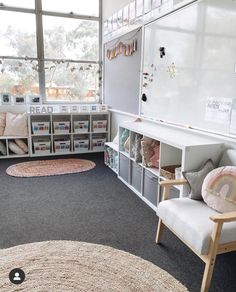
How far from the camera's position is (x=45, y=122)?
465cm

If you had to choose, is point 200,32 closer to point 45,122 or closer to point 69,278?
point 69,278

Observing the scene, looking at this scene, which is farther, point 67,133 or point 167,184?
point 67,133

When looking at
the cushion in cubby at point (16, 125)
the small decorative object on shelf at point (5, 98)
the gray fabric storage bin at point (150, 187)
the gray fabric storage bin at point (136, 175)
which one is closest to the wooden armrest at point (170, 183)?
the gray fabric storage bin at point (150, 187)

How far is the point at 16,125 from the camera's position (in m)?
4.56

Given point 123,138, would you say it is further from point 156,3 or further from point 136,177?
point 156,3

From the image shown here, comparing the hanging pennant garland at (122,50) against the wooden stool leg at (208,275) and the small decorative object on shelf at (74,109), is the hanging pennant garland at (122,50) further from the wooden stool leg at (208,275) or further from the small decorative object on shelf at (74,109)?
the wooden stool leg at (208,275)

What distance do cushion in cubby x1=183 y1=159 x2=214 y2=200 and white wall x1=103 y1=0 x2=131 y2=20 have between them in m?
2.86

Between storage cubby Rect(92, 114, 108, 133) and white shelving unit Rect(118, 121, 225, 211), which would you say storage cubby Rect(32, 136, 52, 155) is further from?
white shelving unit Rect(118, 121, 225, 211)

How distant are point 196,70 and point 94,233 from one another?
1713mm

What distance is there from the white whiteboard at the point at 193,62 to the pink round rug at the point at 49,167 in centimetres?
144

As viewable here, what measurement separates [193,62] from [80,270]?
1995 millimetres

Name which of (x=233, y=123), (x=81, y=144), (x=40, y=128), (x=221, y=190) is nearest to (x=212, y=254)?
(x=221, y=190)

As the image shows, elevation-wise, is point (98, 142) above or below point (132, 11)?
below

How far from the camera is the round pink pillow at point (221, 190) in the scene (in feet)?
5.86
